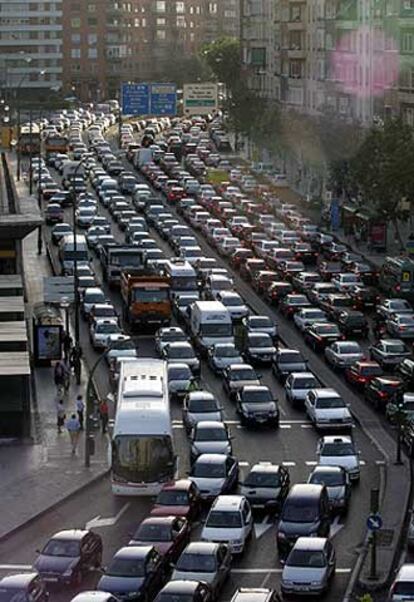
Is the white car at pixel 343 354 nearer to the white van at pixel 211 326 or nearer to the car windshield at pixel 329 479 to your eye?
the white van at pixel 211 326

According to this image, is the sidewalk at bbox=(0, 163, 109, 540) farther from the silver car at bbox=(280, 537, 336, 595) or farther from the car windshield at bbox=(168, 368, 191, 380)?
the silver car at bbox=(280, 537, 336, 595)

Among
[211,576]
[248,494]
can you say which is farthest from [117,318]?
[211,576]

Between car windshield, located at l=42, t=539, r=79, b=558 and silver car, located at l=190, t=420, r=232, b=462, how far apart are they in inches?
359

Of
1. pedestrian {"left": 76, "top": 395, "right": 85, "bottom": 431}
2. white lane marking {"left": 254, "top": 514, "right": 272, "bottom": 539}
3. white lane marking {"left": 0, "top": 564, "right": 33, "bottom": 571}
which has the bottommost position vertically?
pedestrian {"left": 76, "top": 395, "right": 85, "bottom": 431}

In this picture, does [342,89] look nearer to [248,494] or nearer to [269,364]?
[269,364]

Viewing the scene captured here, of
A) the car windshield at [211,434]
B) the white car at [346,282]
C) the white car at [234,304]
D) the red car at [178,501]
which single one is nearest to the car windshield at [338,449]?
the car windshield at [211,434]

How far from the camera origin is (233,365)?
55281 millimetres

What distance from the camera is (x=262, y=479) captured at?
41469 millimetres

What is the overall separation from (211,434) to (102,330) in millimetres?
15881

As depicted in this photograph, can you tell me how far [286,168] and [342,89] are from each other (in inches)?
332

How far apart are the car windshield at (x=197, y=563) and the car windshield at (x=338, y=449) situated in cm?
999

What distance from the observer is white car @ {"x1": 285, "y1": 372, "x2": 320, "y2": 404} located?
5244 centimetres

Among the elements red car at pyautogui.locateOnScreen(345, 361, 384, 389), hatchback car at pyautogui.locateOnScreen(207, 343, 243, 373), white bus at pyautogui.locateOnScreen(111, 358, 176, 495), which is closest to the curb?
white bus at pyautogui.locateOnScreen(111, 358, 176, 495)

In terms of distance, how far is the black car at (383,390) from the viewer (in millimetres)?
51750
